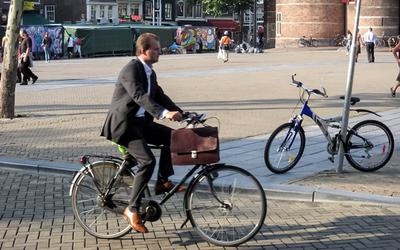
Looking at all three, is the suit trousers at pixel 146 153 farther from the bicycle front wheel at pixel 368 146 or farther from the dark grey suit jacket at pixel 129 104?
the bicycle front wheel at pixel 368 146

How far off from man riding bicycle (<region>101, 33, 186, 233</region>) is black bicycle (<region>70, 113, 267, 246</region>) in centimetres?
13

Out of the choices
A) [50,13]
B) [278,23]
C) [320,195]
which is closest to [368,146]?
[320,195]

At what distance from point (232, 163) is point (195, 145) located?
355 cm

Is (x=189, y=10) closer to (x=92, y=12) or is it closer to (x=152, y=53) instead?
(x=92, y=12)

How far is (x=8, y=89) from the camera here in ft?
42.3

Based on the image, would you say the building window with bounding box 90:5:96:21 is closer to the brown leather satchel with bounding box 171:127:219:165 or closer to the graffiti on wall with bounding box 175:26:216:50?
the graffiti on wall with bounding box 175:26:216:50

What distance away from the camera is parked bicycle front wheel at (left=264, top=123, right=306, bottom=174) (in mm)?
8078

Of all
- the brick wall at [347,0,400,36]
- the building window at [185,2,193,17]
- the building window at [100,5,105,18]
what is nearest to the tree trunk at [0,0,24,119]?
the brick wall at [347,0,400,36]

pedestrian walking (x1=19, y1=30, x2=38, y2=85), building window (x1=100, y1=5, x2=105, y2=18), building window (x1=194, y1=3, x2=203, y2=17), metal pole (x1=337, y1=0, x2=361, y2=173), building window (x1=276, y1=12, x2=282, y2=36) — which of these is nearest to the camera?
metal pole (x1=337, y1=0, x2=361, y2=173)

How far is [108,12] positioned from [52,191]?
2817 inches

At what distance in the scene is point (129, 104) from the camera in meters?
5.32

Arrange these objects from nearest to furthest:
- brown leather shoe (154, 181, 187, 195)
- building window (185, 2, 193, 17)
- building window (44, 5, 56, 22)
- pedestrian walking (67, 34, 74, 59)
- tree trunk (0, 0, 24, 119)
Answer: brown leather shoe (154, 181, 187, 195)
tree trunk (0, 0, 24, 119)
pedestrian walking (67, 34, 74, 59)
building window (44, 5, 56, 22)
building window (185, 2, 193, 17)

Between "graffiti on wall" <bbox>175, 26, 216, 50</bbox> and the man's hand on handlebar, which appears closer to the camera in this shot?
the man's hand on handlebar

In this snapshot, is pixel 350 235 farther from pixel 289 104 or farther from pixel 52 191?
pixel 289 104
